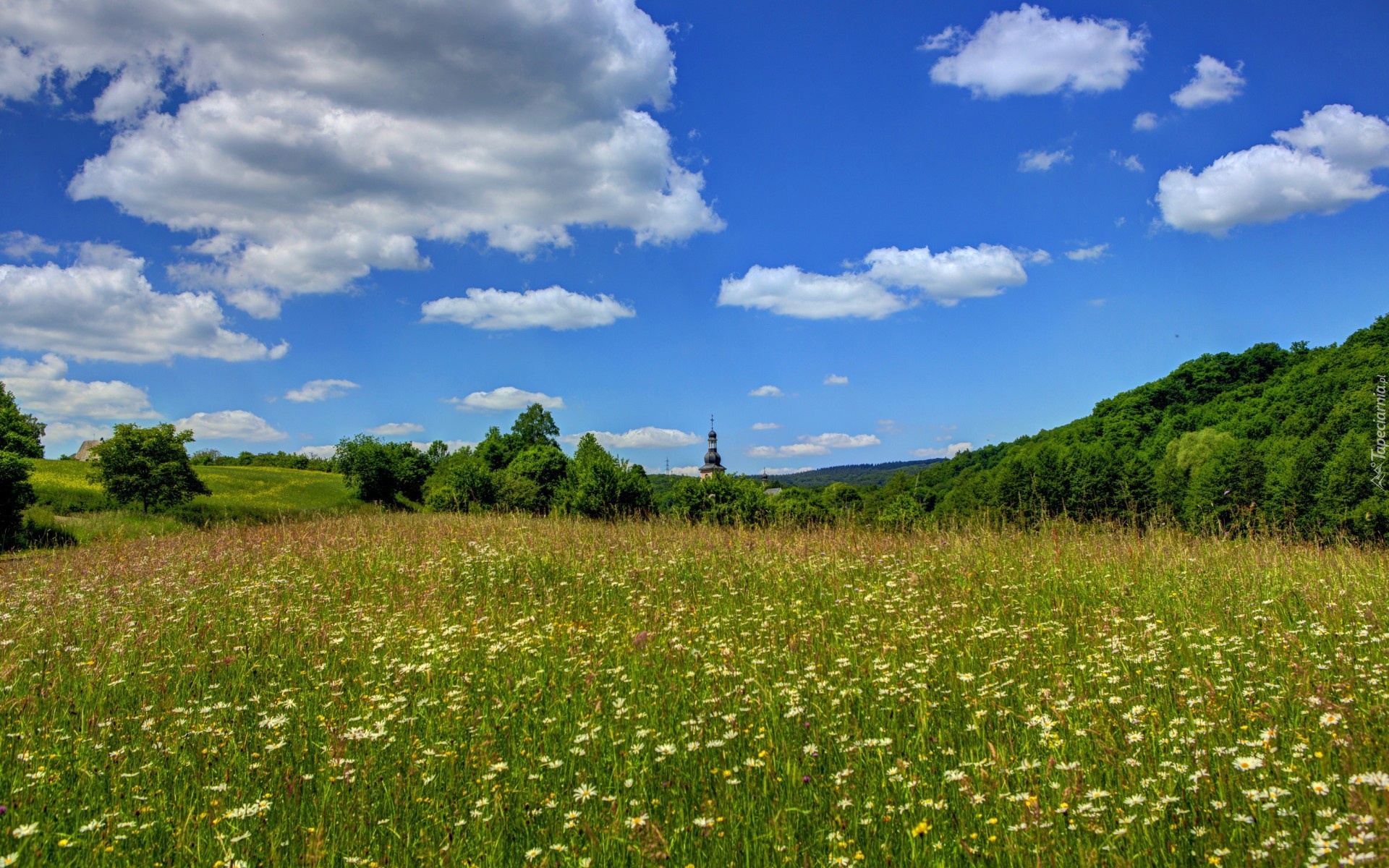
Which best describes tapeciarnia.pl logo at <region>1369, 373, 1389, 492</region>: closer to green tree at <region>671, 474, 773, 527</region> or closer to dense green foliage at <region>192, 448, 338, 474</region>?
green tree at <region>671, 474, 773, 527</region>

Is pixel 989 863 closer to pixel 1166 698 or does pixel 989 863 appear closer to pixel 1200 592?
pixel 1166 698

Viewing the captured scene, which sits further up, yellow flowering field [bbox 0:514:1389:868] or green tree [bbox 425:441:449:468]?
green tree [bbox 425:441:449:468]

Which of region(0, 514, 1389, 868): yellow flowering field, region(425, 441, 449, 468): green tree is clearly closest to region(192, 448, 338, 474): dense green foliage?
region(425, 441, 449, 468): green tree

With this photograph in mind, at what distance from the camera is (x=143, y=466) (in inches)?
1198

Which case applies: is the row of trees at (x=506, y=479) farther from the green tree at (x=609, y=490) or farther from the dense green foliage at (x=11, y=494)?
the dense green foliage at (x=11, y=494)

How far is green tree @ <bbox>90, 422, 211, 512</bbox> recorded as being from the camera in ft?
98.1

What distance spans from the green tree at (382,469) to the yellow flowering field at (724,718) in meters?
38.7

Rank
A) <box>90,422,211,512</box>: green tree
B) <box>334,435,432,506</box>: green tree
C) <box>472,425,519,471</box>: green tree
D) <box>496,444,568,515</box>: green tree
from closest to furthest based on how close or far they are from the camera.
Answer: <box>90,422,211,512</box>: green tree, <box>496,444,568,515</box>: green tree, <box>334,435,432,506</box>: green tree, <box>472,425,519,471</box>: green tree

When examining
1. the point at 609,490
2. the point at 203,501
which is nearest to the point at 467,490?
the point at 609,490

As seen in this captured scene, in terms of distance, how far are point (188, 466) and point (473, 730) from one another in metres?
35.7

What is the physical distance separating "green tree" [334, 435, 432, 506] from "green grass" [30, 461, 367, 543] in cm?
143

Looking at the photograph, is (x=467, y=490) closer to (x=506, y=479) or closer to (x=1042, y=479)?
(x=506, y=479)

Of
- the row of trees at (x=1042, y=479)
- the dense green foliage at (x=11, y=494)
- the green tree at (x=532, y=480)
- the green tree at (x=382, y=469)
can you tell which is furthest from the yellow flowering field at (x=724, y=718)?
the green tree at (x=382, y=469)

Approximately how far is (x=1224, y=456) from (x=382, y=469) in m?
44.5
